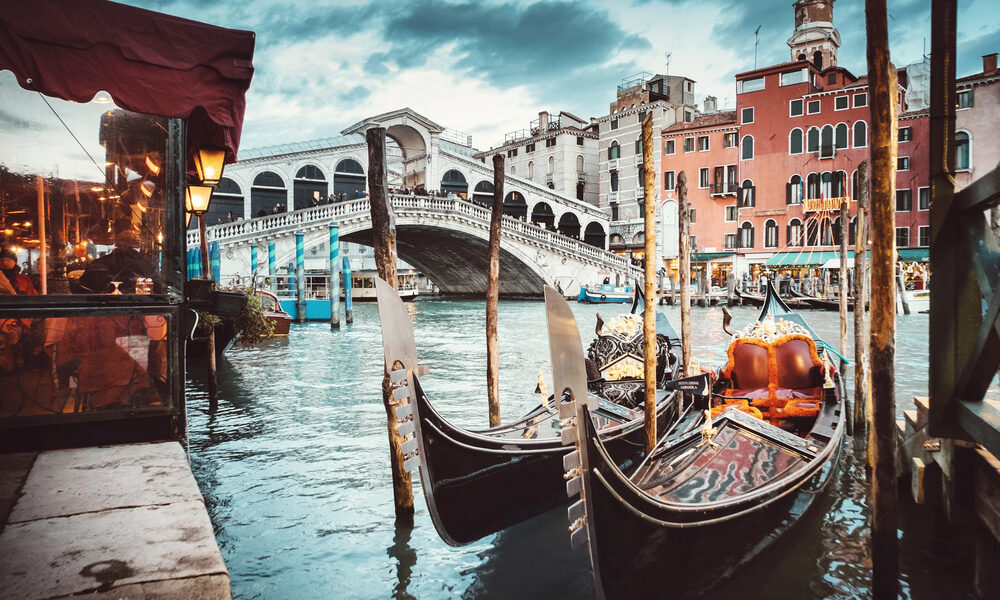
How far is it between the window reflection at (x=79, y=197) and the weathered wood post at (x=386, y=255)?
3.05 feet

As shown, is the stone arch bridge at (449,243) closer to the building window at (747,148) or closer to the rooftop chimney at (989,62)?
the building window at (747,148)

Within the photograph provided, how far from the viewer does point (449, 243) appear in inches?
785

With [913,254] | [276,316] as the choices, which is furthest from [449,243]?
[913,254]

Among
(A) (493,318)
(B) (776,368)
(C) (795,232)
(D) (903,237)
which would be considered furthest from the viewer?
(C) (795,232)

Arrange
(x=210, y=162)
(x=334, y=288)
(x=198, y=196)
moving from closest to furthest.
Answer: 1. (x=210, y=162)
2. (x=198, y=196)
3. (x=334, y=288)

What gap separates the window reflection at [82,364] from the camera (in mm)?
2137

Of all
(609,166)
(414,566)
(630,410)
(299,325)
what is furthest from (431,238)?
(414,566)

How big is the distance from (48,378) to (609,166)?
25.2 meters

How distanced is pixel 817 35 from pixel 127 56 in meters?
23.6

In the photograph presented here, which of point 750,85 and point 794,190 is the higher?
point 750,85

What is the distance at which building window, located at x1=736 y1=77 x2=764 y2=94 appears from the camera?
1966 centimetres

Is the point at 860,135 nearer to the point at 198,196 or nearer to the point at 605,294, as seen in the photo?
the point at 605,294

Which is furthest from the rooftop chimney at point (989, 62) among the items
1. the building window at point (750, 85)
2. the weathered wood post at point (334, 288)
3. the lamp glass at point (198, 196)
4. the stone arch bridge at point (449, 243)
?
the lamp glass at point (198, 196)

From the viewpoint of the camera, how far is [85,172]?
237 cm
